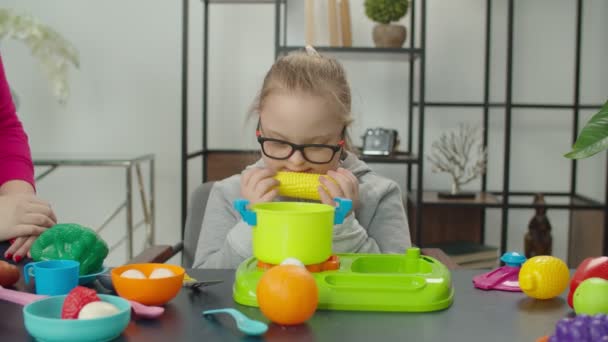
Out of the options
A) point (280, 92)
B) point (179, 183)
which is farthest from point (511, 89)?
point (280, 92)

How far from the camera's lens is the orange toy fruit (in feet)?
2.47

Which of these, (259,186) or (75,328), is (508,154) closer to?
(259,186)

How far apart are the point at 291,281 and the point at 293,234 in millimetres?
110

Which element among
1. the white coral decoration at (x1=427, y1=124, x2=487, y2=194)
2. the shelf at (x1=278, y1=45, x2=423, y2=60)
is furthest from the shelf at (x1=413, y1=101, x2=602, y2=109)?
the shelf at (x1=278, y1=45, x2=423, y2=60)

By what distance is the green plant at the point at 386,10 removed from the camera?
3097mm

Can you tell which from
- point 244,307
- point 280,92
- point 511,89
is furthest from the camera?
point 511,89

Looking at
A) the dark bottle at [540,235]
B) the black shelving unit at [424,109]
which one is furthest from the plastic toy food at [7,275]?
the dark bottle at [540,235]

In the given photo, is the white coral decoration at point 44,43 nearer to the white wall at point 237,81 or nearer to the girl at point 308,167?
the white wall at point 237,81

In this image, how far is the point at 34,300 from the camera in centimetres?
84

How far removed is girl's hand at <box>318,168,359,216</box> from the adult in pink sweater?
49 cm

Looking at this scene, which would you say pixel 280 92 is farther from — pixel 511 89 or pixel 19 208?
pixel 511 89

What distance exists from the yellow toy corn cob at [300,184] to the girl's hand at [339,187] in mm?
12

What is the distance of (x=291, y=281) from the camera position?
771 millimetres

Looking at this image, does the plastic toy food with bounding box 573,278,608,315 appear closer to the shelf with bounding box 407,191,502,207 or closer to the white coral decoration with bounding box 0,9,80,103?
the shelf with bounding box 407,191,502,207
